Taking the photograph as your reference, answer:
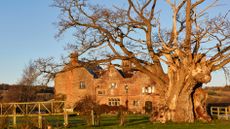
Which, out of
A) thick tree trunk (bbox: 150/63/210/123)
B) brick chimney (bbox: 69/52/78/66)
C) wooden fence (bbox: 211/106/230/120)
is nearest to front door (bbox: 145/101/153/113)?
wooden fence (bbox: 211/106/230/120)

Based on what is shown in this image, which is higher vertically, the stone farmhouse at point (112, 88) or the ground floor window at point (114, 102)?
the stone farmhouse at point (112, 88)

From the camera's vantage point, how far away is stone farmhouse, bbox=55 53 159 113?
6844cm

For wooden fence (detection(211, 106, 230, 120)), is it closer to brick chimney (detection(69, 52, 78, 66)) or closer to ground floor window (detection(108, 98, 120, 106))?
brick chimney (detection(69, 52, 78, 66))

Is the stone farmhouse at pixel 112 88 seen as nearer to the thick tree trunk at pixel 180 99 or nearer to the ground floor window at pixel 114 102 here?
the ground floor window at pixel 114 102

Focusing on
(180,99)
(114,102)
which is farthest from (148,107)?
(180,99)

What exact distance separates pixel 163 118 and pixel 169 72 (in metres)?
3.60

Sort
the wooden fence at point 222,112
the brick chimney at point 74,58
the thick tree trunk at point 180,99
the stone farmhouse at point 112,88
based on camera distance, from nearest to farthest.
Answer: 1. the thick tree trunk at point 180,99
2. the brick chimney at point 74,58
3. the wooden fence at point 222,112
4. the stone farmhouse at point 112,88

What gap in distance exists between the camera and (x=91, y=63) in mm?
34031

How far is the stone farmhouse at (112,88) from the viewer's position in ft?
225

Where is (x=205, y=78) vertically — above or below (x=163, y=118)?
above

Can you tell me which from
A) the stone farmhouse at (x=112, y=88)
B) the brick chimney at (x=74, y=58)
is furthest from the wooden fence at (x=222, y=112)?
the stone farmhouse at (x=112, y=88)

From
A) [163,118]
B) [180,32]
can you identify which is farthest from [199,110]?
[180,32]

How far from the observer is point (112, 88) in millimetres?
71438

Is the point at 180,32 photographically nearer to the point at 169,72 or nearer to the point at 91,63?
the point at 169,72
